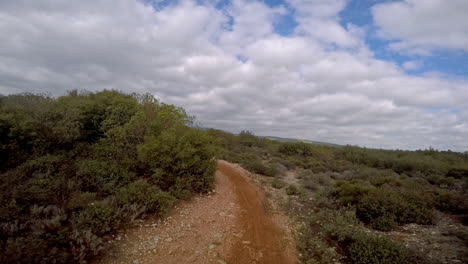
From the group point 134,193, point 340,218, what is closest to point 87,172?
point 134,193

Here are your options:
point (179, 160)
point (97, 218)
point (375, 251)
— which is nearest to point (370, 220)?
point (375, 251)

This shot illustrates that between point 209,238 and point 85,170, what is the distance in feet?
13.7

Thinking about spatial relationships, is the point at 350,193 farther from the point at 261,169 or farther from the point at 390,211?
the point at 261,169

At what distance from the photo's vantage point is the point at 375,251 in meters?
4.75

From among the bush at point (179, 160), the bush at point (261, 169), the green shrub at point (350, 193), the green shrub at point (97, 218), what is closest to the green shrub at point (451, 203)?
the green shrub at point (350, 193)

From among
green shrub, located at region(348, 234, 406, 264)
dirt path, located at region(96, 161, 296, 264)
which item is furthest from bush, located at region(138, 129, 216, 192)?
green shrub, located at region(348, 234, 406, 264)

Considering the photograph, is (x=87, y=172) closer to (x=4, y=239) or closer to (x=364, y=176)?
(x=4, y=239)

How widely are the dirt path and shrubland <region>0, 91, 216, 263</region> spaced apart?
1.39 ft

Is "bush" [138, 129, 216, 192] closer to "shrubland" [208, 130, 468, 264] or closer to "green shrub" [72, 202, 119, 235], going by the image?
"green shrub" [72, 202, 119, 235]

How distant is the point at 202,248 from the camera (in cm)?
507

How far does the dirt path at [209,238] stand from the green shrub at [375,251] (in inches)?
54.3

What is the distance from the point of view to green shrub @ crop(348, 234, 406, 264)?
458 cm

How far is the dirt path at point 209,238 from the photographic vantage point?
4.69 m

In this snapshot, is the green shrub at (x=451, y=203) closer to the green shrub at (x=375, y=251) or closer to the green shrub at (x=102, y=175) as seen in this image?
the green shrub at (x=375, y=251)
